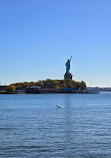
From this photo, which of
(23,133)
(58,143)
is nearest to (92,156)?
(58,143)

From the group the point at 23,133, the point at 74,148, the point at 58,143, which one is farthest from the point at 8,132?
the point at 74,148

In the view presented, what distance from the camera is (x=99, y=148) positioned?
26.1m

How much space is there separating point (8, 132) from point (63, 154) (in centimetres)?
1170

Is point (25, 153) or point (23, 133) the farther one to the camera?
point (23, 133)

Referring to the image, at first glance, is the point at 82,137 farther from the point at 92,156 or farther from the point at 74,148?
the point at 92,156

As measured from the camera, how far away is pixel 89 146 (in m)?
26.9

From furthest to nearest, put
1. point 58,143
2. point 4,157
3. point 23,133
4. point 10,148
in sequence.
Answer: point 23,133
point 58,143
point 10,148
point 4,157

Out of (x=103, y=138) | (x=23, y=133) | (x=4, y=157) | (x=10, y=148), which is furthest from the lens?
(x=23, y=133)

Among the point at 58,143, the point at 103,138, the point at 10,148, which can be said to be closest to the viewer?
the point at 10,148

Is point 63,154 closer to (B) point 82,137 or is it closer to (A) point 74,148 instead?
(A) point 74,148

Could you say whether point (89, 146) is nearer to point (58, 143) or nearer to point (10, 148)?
point (58, 143)

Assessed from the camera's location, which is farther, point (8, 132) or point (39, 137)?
point (8, 132)

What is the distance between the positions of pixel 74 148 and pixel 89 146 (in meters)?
1.47

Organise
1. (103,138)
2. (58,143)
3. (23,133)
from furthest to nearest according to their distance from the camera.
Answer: (23,133) < (103,138) < (58,143)
